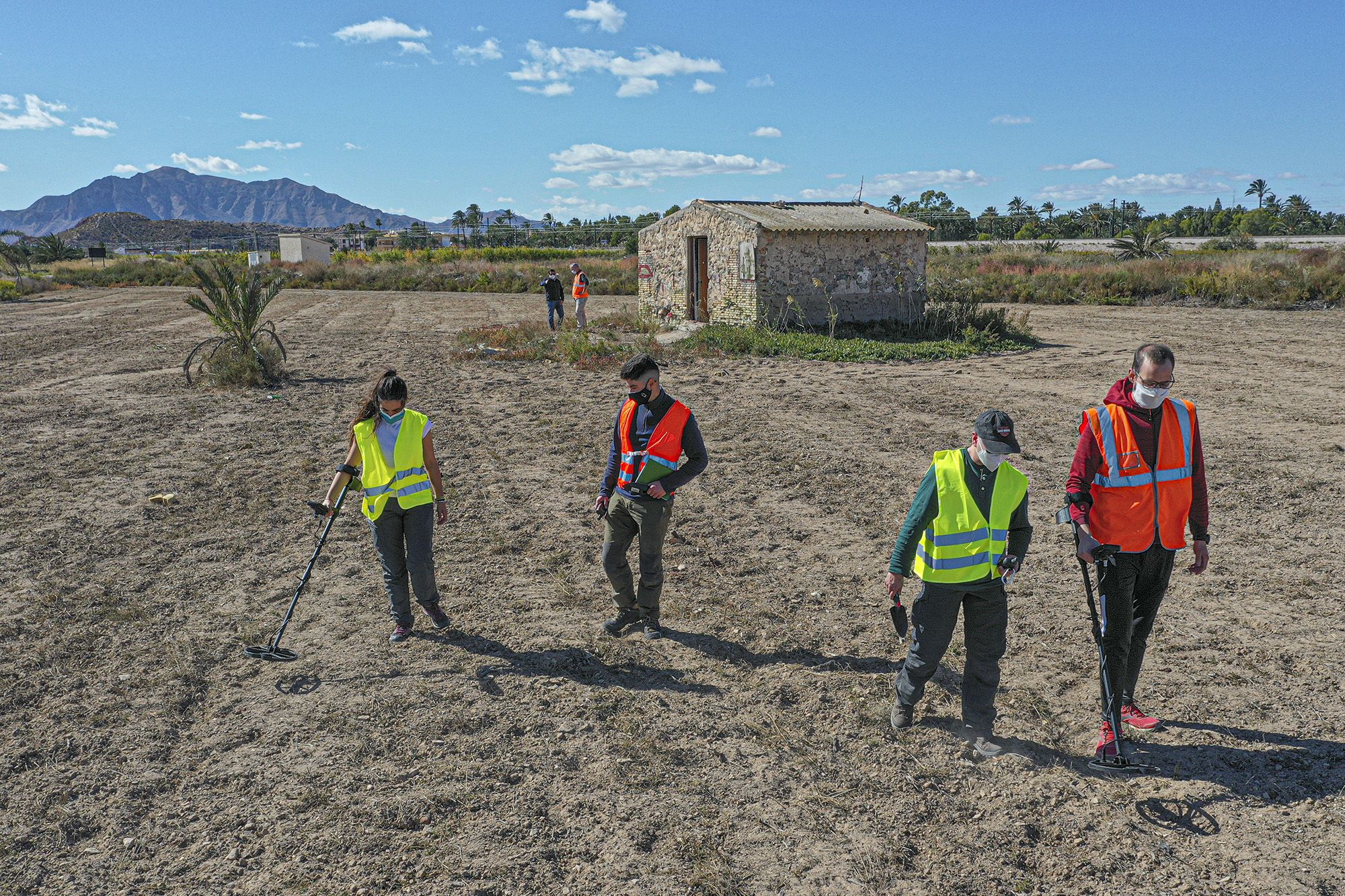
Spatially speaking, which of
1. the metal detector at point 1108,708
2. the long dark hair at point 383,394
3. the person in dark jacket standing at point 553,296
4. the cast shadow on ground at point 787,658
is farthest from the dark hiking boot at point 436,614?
the person in dark jacket standing at point 553,296

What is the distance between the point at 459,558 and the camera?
685cm

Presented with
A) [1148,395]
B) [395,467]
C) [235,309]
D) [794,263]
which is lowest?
[395,467]

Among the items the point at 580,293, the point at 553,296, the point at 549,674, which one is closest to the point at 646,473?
the point at 549,674

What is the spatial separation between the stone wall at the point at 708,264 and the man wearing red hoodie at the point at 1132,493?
1456cm

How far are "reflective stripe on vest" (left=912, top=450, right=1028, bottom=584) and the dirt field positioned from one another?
97 centimetres

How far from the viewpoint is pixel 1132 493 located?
3.99m

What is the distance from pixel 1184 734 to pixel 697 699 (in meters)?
2.43

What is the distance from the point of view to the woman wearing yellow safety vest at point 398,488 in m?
5.14

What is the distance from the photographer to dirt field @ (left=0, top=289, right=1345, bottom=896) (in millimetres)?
3545

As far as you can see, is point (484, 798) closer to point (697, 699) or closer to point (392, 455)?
point (697, 699)

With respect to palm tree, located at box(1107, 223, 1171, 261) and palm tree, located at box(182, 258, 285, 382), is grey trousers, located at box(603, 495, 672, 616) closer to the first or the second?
palm tree, located at box(182, 258, 285, 382)

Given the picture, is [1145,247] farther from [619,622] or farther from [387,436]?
[387,436]

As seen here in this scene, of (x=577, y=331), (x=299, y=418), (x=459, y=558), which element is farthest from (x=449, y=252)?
(x=459, y=558)

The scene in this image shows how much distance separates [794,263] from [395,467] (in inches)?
571
